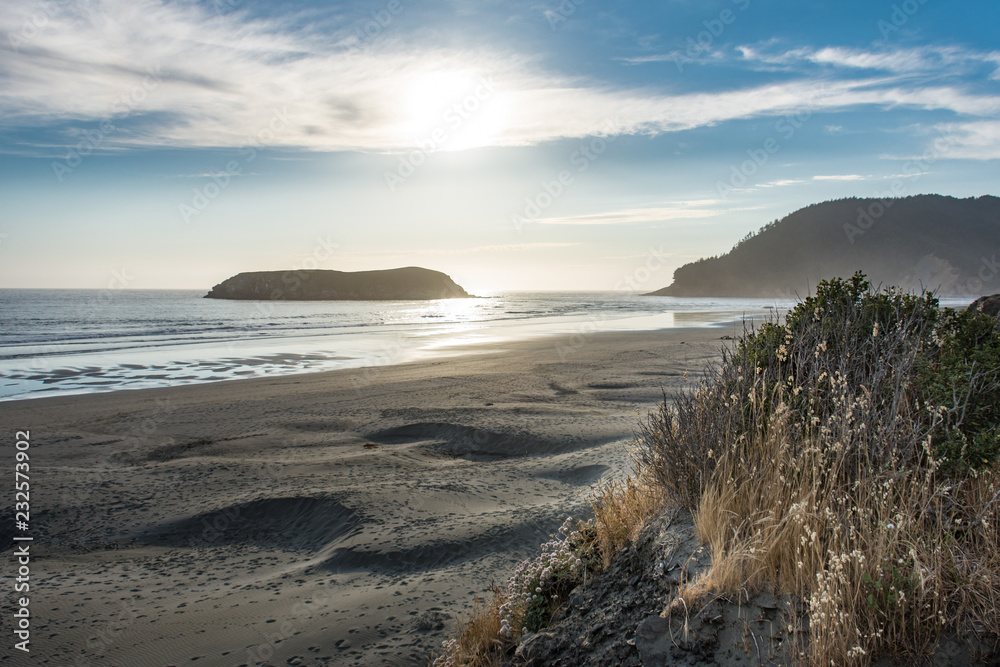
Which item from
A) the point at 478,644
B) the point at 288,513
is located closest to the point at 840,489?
the point at 478,644

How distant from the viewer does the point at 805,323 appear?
13.6 ft

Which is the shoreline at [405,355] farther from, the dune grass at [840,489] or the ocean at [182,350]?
the dune grass at [840,489]

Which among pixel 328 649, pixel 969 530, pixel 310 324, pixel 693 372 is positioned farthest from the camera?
pixel 310 324

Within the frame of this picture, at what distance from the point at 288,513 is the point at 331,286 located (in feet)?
369

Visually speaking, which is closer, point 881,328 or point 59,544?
point 881,328

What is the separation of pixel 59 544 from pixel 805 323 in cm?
682

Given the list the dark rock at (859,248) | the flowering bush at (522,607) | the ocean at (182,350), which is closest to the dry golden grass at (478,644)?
the flowering bush at (522,607)

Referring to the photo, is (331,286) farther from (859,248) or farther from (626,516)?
(859,248)

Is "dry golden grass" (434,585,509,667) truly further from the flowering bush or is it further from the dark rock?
the dark rock

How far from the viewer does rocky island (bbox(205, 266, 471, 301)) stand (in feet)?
364

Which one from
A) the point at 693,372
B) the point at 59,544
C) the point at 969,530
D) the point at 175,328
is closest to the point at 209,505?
the point at 59,544

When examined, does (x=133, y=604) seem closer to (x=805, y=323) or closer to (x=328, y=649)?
(x=328, y=649)

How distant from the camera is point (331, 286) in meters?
113

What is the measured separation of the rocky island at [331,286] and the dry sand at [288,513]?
101 meters
